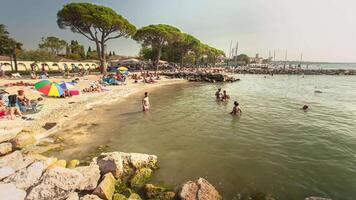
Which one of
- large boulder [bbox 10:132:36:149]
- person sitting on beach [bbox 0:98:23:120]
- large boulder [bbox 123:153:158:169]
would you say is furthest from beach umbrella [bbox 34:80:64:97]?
large boulder [bbox 123:153:158:169]

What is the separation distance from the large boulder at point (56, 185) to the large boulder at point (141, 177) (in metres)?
1.65

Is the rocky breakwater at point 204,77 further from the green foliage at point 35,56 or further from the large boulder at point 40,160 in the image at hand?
the large boulder at point 40,160

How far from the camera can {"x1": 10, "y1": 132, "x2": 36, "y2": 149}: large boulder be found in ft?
30.9

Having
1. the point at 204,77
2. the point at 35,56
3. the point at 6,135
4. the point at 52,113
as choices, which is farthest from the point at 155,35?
the point at 6,135

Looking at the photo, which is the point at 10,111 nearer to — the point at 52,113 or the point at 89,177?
the point at 52,113

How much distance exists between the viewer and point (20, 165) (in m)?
7.40

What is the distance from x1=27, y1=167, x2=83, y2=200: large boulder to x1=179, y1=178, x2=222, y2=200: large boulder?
298cm

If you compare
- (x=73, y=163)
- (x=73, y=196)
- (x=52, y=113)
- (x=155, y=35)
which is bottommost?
(x=73, y=163)

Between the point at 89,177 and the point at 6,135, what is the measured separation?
21.0 ft

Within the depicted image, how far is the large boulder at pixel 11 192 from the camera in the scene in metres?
5.61

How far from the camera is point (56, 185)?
5.93 meters

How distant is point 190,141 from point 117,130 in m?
4.33

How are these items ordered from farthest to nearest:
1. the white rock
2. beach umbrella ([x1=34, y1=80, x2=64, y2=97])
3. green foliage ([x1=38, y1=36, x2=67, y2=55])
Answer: green foliage ([x1=38, y1=36, x2=67, y2=55]) < beach umbrella ([x1=34, y1=80, x2=64, y2=97]) < the white rock

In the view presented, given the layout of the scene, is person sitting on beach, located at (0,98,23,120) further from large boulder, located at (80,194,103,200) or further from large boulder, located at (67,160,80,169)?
large boulder, located at (80,194,103,200)
